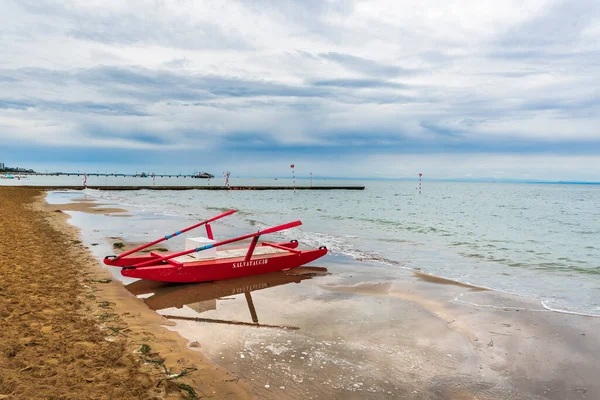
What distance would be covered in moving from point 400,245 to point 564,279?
6848mm

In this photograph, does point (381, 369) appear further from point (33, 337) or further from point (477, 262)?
point (477, 262)

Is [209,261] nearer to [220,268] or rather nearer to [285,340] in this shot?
[220,268]

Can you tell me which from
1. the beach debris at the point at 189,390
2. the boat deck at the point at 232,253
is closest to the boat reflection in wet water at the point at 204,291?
the boat deck at the point at 232,253

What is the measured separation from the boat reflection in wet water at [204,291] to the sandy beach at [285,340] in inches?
2.0

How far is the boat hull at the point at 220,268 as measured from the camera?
946 centimetres

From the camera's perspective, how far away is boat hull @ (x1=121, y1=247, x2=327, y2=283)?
9.46 metres

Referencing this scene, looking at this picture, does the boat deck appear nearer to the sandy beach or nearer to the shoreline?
the sandy beach

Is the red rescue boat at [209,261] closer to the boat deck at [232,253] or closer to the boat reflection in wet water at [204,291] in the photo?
the boat deck at [232,253]

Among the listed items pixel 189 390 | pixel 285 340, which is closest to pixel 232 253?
pixel 285 340

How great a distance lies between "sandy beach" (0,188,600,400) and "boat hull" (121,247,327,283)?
0.43 metres

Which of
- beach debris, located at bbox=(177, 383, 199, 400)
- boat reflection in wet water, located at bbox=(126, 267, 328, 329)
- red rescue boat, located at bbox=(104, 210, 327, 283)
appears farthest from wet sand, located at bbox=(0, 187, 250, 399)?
red rescue boat, located at bbox=(104, 210, 327, 283)

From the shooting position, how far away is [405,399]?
4.69 metres

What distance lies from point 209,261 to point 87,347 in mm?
5393

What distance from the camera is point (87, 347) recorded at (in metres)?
5.17
